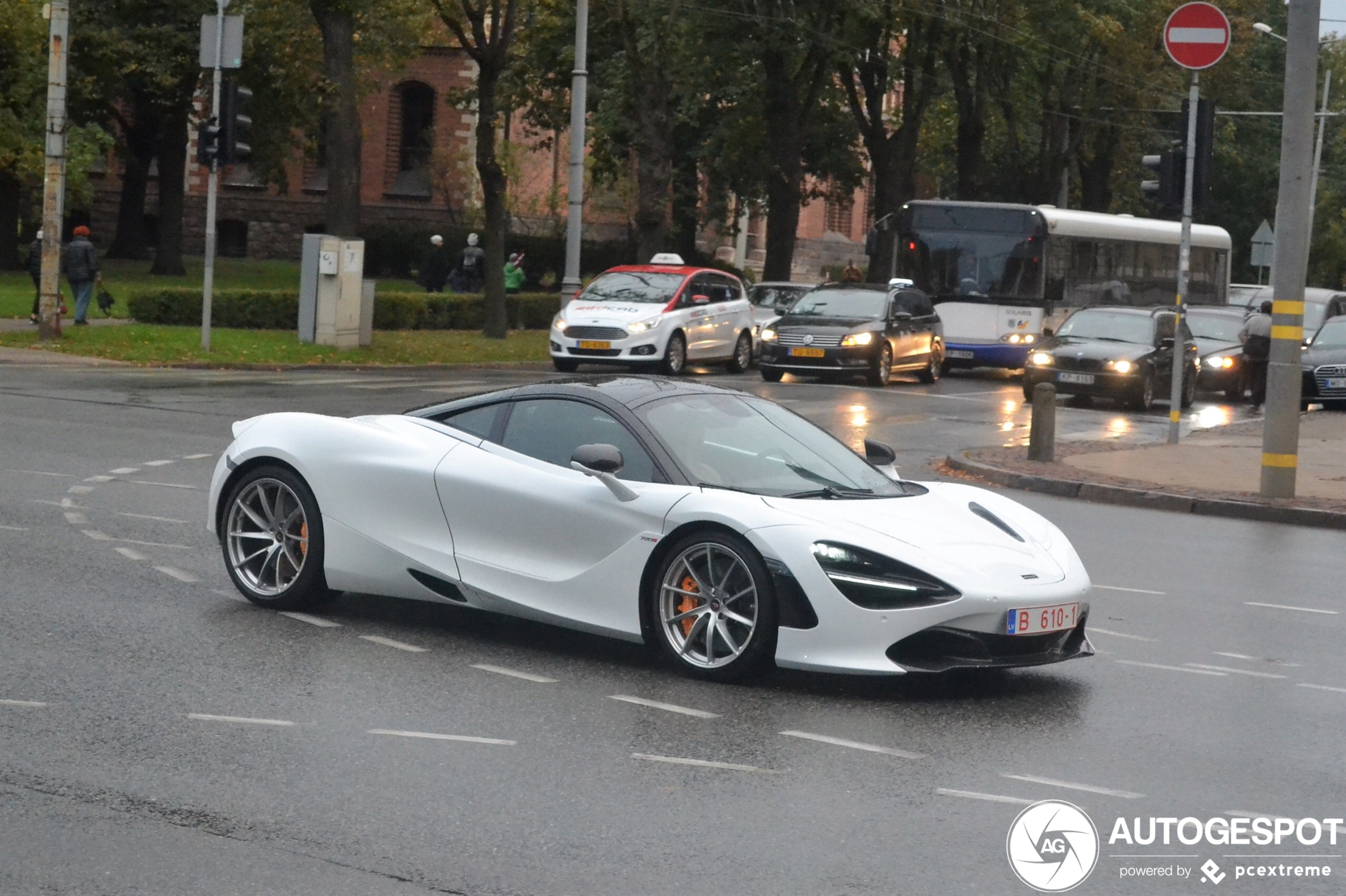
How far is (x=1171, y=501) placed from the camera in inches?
616

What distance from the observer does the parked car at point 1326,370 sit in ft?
92.5

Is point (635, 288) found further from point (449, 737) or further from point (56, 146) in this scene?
point (449, 737)

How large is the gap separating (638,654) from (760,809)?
2468 millimetres

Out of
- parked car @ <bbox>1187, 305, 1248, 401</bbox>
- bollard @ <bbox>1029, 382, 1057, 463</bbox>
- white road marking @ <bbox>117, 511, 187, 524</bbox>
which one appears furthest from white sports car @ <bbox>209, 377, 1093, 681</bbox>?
parked car @ <bbox>1187, 305, 1248, 401</bbox>

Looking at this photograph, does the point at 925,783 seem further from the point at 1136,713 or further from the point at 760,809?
the point at 1136,713

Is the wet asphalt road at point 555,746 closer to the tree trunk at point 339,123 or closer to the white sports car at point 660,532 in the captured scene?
the white sports car at point 660,532

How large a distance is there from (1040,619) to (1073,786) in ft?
4.60

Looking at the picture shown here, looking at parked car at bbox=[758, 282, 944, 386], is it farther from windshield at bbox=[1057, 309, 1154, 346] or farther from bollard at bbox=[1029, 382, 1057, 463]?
bollard at bbox=[1029, 382, 1057, 463]

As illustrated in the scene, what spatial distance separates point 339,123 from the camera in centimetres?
3475

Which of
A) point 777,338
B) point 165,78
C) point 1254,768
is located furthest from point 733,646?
point 165,78

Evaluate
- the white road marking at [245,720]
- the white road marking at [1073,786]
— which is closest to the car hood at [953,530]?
the white road marking at [1073,786]

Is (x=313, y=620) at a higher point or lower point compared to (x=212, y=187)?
lower

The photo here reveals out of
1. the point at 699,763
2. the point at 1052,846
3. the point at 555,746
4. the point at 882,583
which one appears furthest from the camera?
the point at 882,583

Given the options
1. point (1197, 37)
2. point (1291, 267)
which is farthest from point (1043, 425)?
point (1197, 37)
